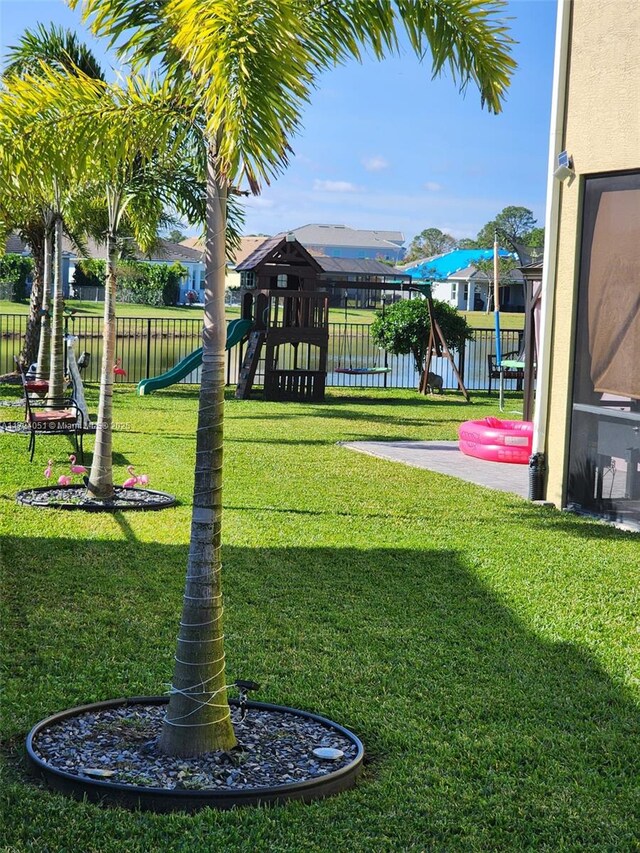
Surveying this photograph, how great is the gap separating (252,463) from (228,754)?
7869 millimetres

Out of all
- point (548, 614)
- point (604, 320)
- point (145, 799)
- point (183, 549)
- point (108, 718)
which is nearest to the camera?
point (145, 799)

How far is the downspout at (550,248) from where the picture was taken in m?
10.1

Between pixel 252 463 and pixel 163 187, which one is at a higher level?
pixel 163 187

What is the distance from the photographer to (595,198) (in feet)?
32.4

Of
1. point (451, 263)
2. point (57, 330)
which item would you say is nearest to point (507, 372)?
point (57, 330)

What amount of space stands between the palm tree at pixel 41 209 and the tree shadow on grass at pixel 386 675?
15.1 feet

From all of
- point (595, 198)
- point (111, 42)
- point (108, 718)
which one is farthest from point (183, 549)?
point (595, 198)

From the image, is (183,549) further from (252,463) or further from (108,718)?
(252,463)

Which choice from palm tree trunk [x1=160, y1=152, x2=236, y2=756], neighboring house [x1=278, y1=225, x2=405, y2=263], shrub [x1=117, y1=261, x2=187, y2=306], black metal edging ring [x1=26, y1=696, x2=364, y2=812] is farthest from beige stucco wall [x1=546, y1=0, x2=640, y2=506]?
neighboring house [x1=278, y1=225, x2=405, y2=263]

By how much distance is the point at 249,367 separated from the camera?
816 inches

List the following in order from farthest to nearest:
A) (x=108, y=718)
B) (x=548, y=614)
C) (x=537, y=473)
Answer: (x=537, y=473) → (x=548, y=614) → (x=108, y=718)

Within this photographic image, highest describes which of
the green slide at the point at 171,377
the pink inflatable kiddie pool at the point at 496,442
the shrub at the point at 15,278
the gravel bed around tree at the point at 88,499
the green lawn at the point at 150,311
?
the shrub at the point at 15,278

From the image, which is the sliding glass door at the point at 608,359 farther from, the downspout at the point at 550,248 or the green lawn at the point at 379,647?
the green lawn at the point at 379,647

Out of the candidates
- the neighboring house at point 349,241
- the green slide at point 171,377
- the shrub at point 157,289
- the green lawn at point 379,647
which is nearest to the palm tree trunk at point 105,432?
the green lawn at point 379,647
